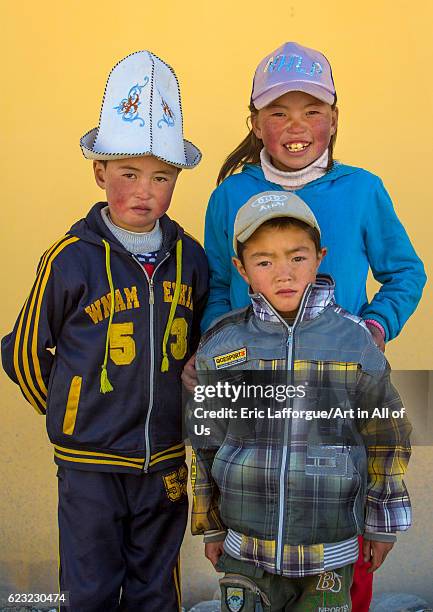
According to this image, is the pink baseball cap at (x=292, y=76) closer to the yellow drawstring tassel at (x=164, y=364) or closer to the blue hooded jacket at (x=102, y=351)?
the blue hooded jacket at (x=102, y=351)

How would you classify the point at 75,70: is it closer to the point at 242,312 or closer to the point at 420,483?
the point at 242,312

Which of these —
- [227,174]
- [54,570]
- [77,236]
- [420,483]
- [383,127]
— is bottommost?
[54,570]

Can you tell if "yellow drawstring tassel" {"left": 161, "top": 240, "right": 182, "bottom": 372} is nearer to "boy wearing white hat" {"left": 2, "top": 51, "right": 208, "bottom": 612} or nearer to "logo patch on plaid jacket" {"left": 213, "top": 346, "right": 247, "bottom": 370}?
"boy wearing white hat" {"left": 2, "top": 51, "right": 208, "bottom": 612}

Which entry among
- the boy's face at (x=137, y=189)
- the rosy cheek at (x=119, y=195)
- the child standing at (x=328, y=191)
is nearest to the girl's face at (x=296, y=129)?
the child standing at (x=328, y=191)

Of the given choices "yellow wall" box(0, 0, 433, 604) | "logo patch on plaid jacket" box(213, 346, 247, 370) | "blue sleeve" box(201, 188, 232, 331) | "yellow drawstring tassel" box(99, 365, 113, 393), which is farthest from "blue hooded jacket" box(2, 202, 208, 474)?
"yellow wall" box(0, 0, 433, 604)

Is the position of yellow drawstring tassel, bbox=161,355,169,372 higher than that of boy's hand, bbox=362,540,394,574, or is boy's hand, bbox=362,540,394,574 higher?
yellow drawstring tassel, bbox=161,355,169,372

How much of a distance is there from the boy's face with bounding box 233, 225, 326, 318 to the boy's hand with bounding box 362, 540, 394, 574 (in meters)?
0.59

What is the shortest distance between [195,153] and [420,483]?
5.08ft

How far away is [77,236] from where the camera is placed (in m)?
2.29

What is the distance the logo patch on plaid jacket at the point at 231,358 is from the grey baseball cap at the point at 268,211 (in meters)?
0.27

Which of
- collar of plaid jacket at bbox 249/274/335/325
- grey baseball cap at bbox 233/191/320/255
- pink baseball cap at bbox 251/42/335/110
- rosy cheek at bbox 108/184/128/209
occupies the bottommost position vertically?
collar of plaid jacket at bbox 249/274/335/325

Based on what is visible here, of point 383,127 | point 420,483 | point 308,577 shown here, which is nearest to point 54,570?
point 420,483

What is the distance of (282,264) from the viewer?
6.73ft

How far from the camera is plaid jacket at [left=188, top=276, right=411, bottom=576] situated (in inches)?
77.1
